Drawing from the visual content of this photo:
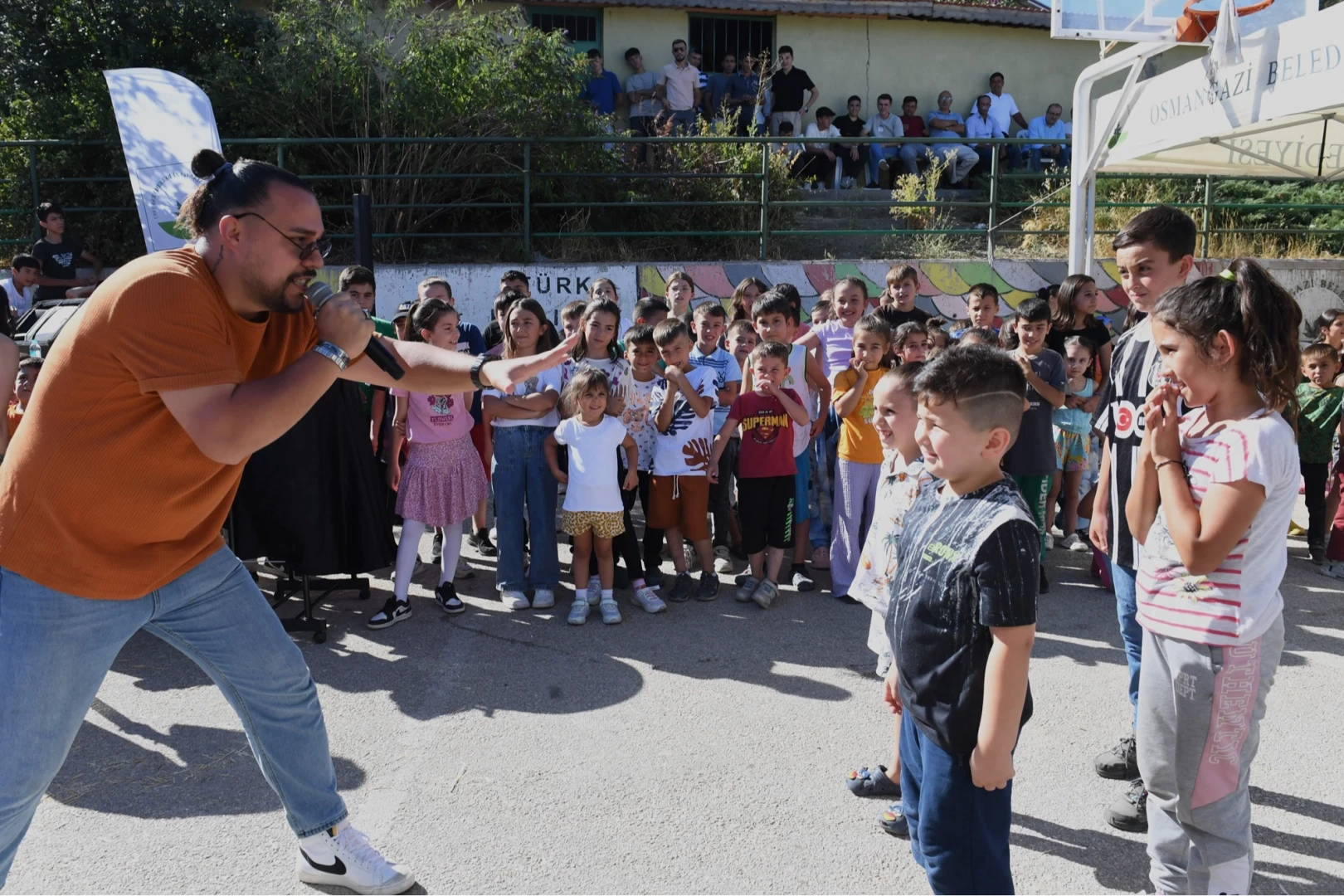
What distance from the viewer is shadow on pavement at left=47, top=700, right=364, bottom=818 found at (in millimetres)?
3594

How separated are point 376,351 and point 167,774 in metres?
2.06

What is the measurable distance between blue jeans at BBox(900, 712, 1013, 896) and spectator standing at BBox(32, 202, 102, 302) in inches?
430

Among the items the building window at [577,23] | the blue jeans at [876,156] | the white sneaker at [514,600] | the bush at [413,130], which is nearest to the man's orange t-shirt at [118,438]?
the white sneaker at [514,600]

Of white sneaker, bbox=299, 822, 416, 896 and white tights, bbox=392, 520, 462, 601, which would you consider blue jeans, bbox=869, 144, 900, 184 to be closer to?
white tights, bbox=392, 520, 462, 601

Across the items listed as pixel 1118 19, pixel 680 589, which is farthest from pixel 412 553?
pixel 1118 19

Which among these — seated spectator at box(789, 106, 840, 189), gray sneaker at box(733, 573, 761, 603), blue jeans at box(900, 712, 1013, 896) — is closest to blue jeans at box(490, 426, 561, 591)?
gray sneaker at box(733, 573, 761, 603)

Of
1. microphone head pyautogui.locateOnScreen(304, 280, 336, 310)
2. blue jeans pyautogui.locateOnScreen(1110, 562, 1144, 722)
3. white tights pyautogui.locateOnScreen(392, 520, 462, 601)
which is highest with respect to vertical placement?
microphone head pyautogui.locateOnScreen(304, 280, 336, 310)

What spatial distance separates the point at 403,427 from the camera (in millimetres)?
5891

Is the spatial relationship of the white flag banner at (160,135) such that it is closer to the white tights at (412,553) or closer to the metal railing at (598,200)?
the metal railing at (598,200)

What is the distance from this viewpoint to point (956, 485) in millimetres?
2469

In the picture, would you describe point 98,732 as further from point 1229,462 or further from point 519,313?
point 1229,462

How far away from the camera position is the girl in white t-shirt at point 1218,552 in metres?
2.53

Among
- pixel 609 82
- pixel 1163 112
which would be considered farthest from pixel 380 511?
pixel 609 82

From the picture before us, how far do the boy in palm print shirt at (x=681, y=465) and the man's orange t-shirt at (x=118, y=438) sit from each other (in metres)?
3.49
